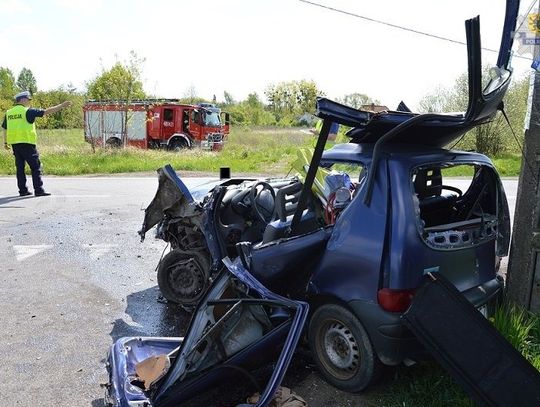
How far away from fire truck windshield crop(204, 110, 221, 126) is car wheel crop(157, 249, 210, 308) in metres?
21.0

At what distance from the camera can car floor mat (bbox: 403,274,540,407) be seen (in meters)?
2.72

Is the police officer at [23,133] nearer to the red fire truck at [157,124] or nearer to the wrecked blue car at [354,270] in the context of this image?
the wrecked blue car at [354,270]

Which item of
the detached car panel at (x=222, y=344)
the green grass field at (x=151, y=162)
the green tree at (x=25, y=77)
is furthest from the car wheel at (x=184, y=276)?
the green tree at (x=25, y=77)

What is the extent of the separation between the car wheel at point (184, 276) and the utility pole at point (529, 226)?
8.81ft

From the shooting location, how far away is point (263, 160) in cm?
1964

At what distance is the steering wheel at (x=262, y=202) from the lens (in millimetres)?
4734

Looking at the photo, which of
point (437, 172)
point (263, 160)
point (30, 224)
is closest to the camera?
point (437, 172)

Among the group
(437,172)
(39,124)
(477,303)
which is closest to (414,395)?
(477,303)

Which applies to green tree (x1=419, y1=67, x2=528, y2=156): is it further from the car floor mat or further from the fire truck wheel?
the car floor mat

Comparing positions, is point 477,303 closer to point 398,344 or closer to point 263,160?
point 398,344

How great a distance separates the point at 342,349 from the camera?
3383mm

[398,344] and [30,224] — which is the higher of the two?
[398,344]

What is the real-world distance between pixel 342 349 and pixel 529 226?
1691 mm

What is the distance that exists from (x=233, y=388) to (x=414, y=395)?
116 cm
